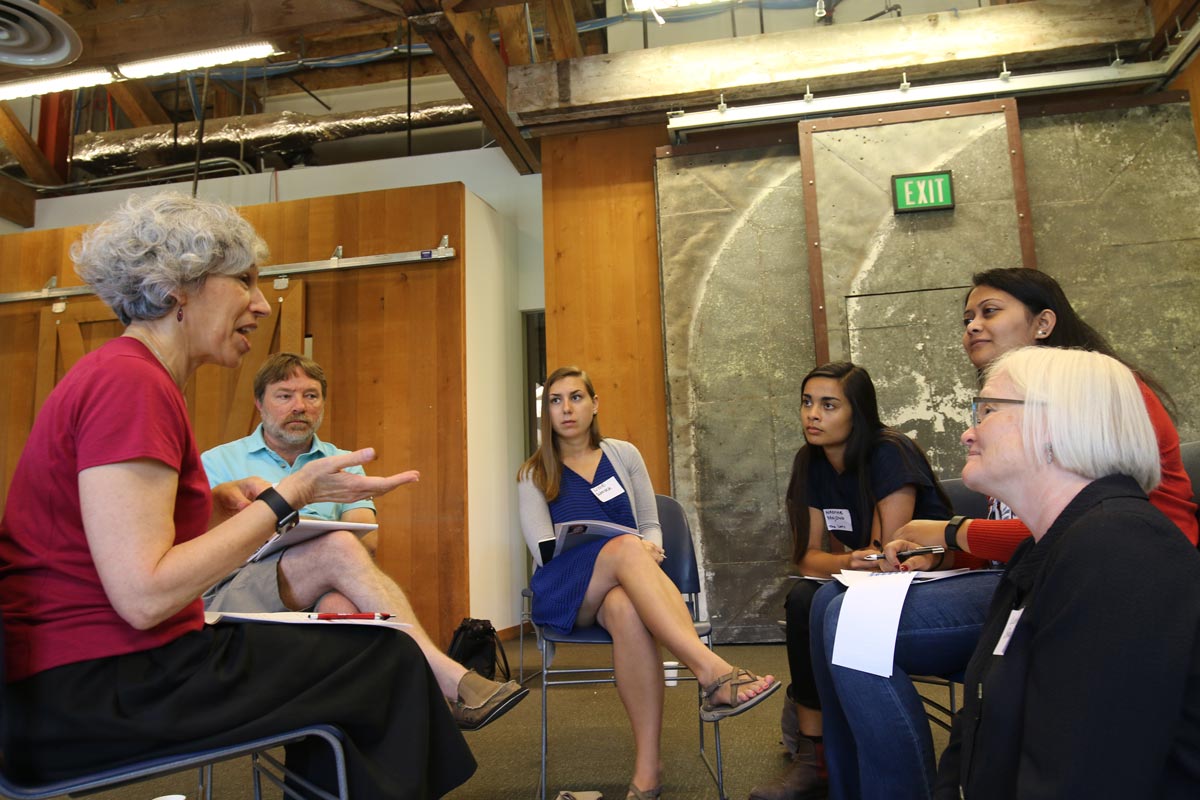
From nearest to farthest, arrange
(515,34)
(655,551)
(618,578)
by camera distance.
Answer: (618,578) → (655,551) → (515,34)

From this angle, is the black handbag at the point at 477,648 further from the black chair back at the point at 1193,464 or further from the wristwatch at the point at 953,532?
the black chair back at the point at 1193,464

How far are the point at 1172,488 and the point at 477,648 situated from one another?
3136 mm

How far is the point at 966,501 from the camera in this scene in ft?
8.05

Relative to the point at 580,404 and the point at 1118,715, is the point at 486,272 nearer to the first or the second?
the point at 580,404

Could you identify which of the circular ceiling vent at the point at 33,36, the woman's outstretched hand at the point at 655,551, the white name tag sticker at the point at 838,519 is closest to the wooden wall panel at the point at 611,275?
the woman's outstretched hand at the point at 655,551

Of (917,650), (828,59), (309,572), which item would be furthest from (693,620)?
(828,59)

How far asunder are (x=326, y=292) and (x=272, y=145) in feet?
5.04

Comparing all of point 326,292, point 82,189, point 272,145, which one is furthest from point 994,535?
point 82,189

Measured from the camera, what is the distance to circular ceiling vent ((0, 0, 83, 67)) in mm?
2923

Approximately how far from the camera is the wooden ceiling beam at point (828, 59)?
455 centimetres

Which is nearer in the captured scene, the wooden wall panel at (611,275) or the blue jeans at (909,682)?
the blue jeans at (909,682)

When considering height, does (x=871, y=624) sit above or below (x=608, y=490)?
below

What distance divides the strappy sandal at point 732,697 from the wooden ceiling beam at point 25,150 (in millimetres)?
6430

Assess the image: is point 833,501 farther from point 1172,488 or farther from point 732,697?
point 1172,488
